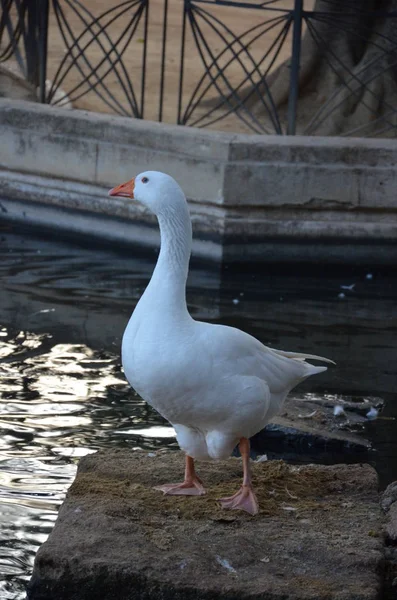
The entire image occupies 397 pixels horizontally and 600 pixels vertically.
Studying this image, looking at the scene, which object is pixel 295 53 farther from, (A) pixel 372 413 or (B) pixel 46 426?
(B) pixel 46 426

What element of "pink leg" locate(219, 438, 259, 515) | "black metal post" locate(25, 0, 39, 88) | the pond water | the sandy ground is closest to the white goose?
"pink leg" locate(219, 438, 259, 515)

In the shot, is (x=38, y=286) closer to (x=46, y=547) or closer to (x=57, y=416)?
(x=57, y=416)

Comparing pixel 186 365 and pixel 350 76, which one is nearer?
pixel 186 365

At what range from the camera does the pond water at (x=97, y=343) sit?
571cm

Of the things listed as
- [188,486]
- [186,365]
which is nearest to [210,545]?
[188,486]

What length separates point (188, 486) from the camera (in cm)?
498

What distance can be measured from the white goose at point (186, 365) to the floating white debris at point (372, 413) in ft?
6.13

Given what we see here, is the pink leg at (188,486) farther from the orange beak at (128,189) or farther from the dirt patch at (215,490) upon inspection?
the orange beak at (128,189)

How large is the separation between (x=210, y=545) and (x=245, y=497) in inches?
15.9

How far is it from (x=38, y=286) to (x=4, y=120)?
243 cm

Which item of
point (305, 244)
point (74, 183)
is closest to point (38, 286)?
point (74, 183)

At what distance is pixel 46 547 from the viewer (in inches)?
173

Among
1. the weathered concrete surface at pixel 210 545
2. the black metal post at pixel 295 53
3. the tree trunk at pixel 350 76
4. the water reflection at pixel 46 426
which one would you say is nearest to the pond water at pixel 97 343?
the water reflection at pixel 46 426

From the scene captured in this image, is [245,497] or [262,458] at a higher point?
[245,497]
